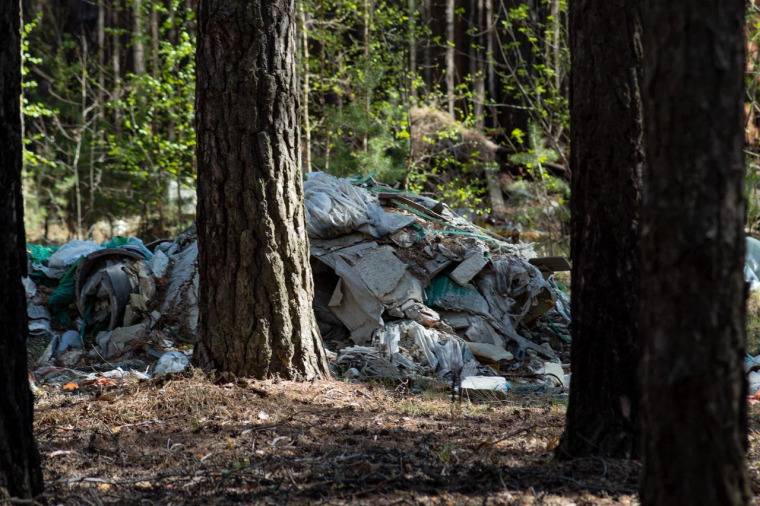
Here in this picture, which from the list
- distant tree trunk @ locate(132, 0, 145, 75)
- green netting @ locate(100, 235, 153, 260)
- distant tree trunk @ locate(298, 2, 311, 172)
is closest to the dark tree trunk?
green netting @ locate(100, 235, 153, 260)

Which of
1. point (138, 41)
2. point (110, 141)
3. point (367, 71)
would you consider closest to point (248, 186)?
point (367, 71)

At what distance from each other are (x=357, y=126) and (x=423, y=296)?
20.6 feet

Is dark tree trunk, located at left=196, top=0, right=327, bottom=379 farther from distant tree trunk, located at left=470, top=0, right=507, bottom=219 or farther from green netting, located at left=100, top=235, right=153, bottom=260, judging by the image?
distant tree trunk, located at left=470, top=0, right=507, bottom=219

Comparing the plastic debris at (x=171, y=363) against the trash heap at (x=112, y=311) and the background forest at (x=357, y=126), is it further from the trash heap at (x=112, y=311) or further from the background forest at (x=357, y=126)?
the background forest at (x=357, y=126)

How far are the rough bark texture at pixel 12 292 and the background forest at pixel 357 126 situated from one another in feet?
30.9

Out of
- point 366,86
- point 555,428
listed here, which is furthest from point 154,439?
point 366,86

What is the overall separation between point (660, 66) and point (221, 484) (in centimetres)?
244

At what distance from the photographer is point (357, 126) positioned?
1282 cm

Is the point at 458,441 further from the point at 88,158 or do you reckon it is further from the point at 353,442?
the point at 88,158

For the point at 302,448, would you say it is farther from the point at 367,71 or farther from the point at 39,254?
the point at 367,71

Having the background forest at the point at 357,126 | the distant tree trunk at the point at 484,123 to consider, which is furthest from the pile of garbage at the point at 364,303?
the distant tree trunk at the point at 484,123

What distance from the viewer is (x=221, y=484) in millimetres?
3238

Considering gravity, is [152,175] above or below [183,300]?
above

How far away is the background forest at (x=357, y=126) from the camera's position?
40.0 ft
